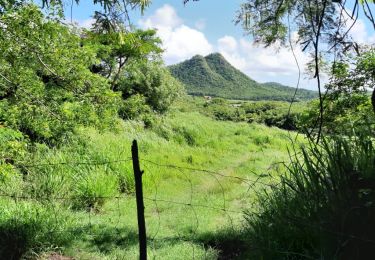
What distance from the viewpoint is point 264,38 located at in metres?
4.91

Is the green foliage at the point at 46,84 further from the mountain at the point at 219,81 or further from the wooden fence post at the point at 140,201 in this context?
the mountain at the point at 219,81

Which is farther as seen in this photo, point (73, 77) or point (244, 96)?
point (244, 96)

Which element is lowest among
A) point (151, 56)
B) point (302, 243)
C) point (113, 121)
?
point (302, 243)

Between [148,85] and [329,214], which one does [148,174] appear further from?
[148,85]

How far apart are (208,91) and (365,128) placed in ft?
303

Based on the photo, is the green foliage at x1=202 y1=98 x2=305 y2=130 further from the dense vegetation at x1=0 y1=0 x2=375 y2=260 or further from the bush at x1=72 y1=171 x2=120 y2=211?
the bush at x1=72 y1=171 x2=120 y2=211

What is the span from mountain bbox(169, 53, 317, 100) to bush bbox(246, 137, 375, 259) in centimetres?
8767

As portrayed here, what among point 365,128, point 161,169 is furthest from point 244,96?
point 365,128

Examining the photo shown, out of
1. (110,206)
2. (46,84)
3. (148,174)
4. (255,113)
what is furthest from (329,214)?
(255,113)

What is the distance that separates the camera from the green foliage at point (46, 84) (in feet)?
21.0

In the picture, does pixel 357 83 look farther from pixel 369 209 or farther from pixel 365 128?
pixel 369 209

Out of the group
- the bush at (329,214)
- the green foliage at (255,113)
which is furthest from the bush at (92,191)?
the green foliage at (255,113)

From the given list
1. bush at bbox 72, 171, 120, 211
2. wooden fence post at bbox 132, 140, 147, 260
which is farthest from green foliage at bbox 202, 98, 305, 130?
wooden fence post at bbox 132, 140, 147, 260

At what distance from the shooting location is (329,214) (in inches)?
120
